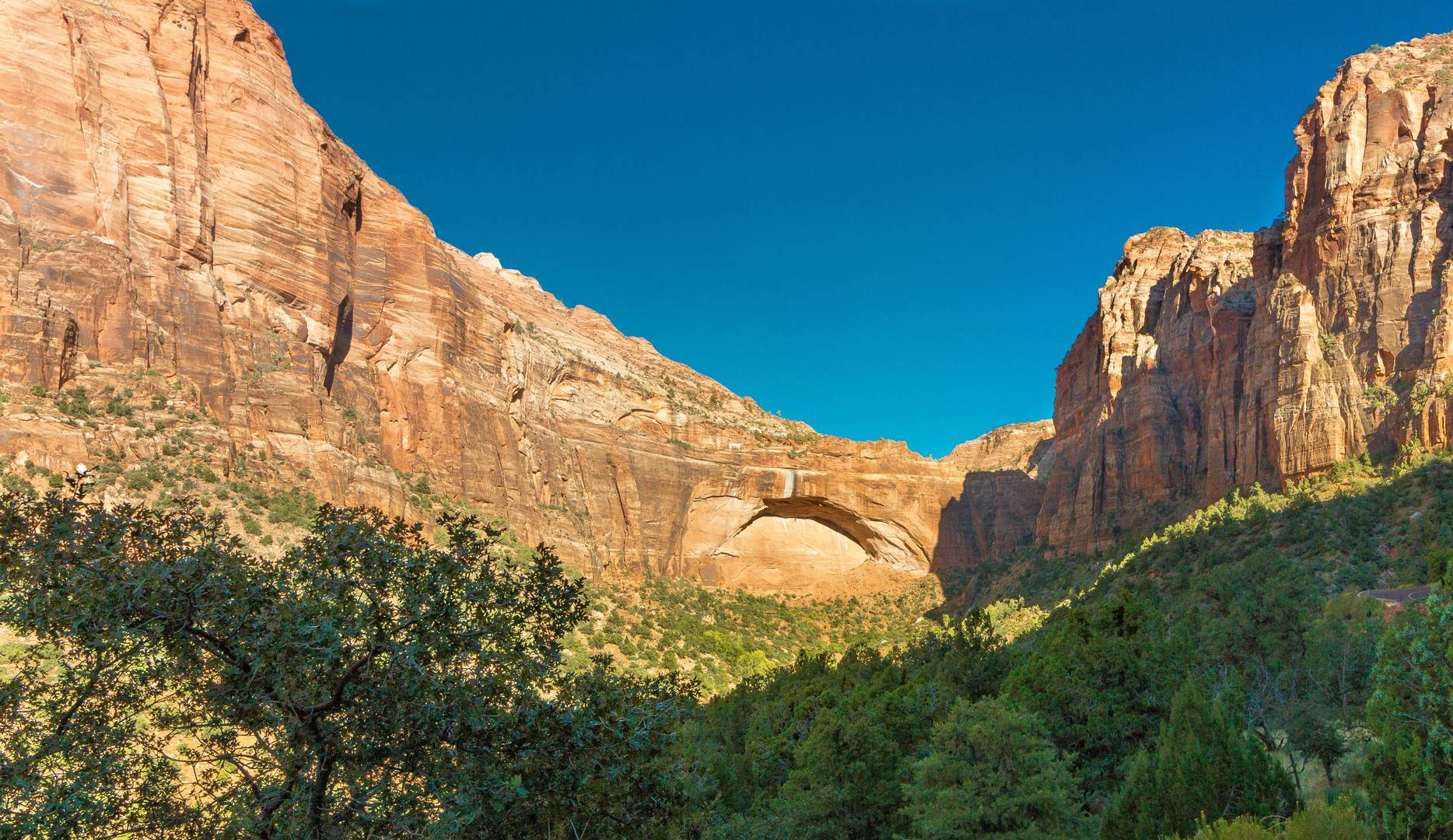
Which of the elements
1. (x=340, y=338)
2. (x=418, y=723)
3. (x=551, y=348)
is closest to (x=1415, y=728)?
(x=418, y=723)

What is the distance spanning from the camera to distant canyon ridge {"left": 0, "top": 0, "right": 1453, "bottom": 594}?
44594 mm

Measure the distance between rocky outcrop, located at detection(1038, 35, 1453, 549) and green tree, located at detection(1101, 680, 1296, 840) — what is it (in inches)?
1728

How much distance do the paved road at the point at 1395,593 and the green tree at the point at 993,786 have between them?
24755 millimetres

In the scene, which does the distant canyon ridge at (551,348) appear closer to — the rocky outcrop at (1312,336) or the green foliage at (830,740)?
the rocky outcrop at (1312,336)

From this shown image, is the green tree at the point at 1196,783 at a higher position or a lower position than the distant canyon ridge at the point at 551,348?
lower

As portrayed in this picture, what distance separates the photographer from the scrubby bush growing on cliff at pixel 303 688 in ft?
28.0

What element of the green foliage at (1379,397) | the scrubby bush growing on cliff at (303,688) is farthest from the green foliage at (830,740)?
the green foliage at (1379,397)

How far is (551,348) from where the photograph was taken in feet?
248

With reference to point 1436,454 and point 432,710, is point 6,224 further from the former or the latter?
point 1436,454

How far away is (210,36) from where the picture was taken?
178 ft

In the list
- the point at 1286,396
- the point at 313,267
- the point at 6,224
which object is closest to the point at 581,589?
the point at 6,224

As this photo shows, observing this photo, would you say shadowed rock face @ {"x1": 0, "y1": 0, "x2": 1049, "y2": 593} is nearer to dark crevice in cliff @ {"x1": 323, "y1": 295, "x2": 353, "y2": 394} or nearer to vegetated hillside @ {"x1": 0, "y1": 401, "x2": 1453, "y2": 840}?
dark crevice in cliff @ {"x1": 323, "y1": 295, "x2": 353, "y2": 394}

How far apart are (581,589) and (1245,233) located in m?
103

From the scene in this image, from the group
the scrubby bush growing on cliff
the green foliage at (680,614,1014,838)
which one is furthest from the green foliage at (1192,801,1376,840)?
the scrubby bush growing on cliff
